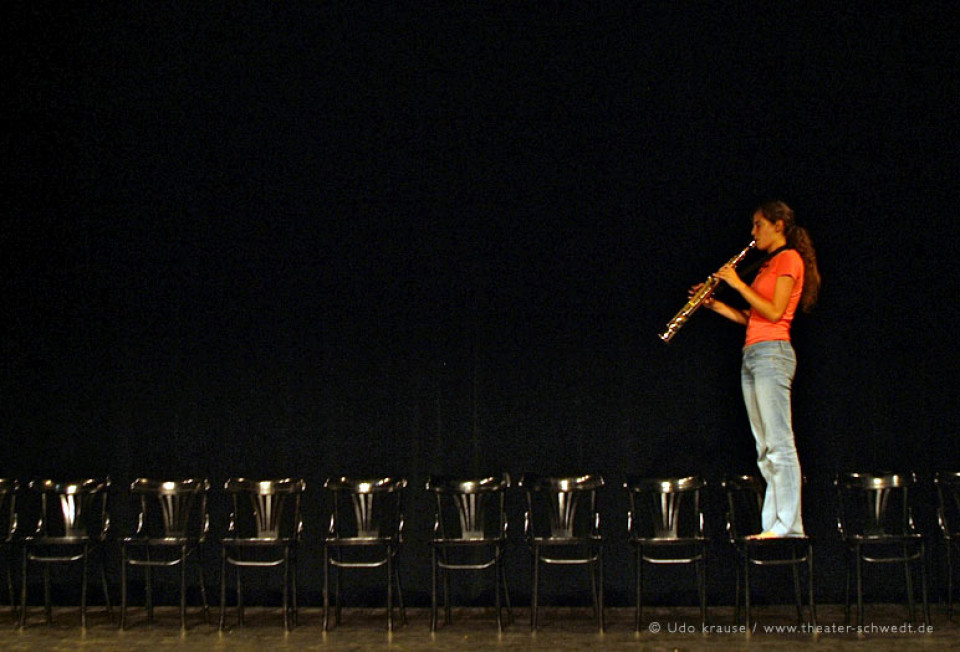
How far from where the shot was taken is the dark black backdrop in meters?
5.94

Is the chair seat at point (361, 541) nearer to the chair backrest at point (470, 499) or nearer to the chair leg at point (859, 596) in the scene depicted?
the chair backrest at point (470, 499)

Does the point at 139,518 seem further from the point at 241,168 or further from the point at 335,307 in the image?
the point at 241,168

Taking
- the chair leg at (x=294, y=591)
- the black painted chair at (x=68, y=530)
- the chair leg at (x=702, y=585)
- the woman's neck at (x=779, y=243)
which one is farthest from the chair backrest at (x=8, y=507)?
the woman's neck at (x=779, y=243)

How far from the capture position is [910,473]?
5625 millimetres

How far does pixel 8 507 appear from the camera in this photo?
20.8ft

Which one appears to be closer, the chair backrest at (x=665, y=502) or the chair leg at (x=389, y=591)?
the chair leg at (x=389, y=591)

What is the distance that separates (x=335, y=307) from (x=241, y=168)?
1082 mm

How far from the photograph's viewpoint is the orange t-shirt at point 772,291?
203 inches

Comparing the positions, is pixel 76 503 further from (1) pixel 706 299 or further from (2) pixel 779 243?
(2) pixel 779 243

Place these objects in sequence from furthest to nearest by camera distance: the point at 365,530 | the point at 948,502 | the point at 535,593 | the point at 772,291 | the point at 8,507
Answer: the point at 8,507, the point at 948,502, the point at 365,530, the point at 535,593, the point at 772,291

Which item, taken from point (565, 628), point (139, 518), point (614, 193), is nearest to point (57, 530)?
point (139, 518)

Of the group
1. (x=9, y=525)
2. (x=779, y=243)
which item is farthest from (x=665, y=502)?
(x=9, y=525)

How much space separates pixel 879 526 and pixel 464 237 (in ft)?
9.47

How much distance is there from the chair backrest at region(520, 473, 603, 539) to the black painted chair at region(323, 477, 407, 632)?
75cm
